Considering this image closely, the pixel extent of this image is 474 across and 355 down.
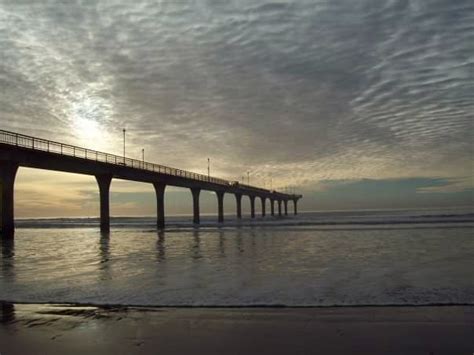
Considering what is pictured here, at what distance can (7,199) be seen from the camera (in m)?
33.6

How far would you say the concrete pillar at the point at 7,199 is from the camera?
32.9 metres

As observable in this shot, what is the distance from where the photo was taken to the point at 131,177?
54094 mm

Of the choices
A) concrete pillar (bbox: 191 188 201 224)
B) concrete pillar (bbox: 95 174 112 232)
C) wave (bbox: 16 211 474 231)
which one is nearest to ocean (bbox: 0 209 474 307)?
wave (bbox: 16 211 474 231)

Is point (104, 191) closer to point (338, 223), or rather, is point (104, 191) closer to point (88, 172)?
point (88, 172)

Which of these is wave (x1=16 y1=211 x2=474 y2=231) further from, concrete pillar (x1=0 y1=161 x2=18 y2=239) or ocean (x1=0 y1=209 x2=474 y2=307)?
ocean (x1=0 y1=209 x2=474 y2=307)

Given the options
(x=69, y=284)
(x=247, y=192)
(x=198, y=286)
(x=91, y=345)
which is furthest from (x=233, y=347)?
(x=247, y=192)

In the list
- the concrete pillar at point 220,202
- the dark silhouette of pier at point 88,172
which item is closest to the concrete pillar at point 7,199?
the dark silhouette of pier at point 88,172

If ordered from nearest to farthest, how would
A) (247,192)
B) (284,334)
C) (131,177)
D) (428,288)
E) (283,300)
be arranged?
(284,334) → (283,300) → (428,288) → (131,177) → (247,192)

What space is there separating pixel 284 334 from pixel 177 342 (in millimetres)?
1484

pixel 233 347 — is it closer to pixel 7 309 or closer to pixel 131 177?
pixel 7 309

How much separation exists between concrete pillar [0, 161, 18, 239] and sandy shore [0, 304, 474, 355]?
28479mm

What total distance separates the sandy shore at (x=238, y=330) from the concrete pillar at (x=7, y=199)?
28479 mm

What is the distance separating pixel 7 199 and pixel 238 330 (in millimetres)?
32754

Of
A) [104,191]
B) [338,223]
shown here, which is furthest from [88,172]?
[338,223]
